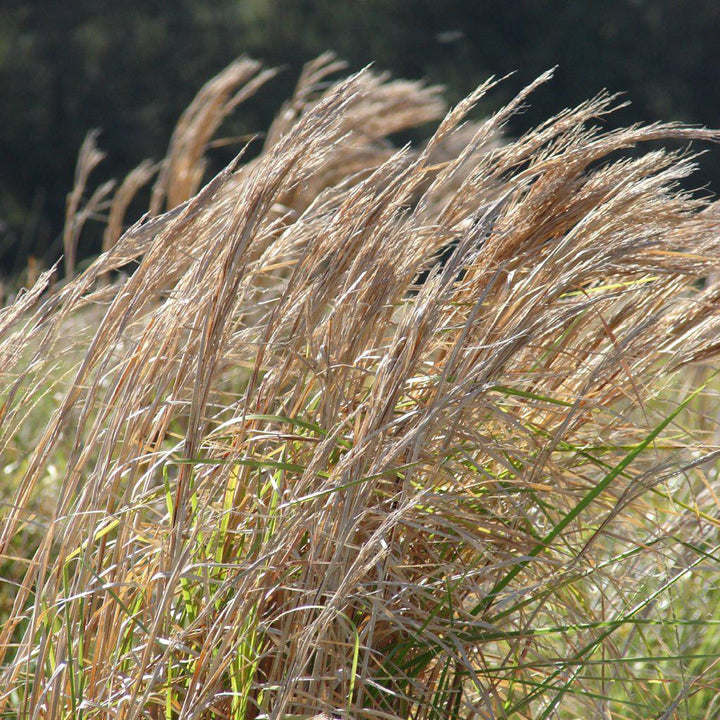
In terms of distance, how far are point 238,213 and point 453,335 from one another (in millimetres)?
388

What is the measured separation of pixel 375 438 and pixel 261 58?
52.4ft

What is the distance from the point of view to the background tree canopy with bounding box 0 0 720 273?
14.9 meters

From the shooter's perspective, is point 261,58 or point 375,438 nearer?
point 375,438

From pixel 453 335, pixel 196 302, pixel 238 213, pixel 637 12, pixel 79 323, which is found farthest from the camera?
pixel 637 12

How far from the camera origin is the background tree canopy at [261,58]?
48.8 ft

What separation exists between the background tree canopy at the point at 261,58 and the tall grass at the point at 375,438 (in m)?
13.0

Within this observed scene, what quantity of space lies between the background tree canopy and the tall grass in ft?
42.8

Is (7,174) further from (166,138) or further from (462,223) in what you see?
(462,223)

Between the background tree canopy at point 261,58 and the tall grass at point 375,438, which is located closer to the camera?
the tall grass at point 375,438

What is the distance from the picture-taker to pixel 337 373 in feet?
3.94

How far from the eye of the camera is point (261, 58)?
1600cm

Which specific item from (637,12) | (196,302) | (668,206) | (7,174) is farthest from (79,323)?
(637,12)

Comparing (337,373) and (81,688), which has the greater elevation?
(337,373)

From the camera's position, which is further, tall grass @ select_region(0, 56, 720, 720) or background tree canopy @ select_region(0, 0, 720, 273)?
background tree canopy @ select_region(0, 0, 720, 273)
